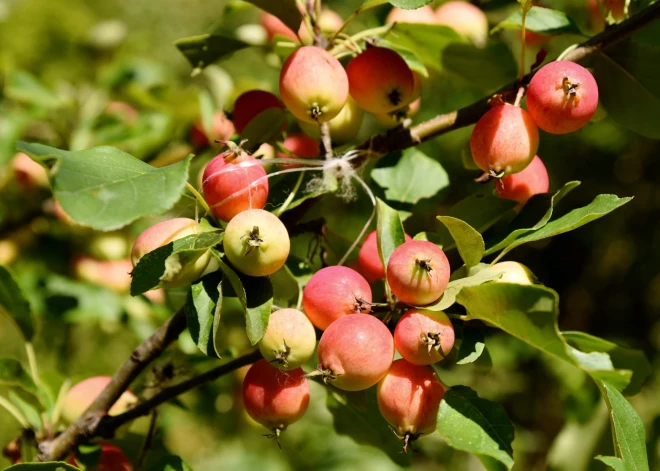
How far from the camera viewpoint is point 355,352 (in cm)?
53

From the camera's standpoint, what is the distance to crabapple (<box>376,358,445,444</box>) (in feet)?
1.84

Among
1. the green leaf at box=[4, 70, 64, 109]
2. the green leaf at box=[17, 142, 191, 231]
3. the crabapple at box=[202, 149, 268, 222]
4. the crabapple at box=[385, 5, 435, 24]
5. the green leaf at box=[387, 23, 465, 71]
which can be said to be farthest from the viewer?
the green leaf at box=[4, 70, 64, 109]

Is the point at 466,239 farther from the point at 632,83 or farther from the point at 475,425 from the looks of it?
the point at 632,83

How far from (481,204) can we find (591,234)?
1729mm

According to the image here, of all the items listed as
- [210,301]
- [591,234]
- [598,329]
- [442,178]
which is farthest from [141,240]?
[598,329]

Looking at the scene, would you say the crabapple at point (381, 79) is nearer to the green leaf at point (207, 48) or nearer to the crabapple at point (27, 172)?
the green leaf at point (207, 48)

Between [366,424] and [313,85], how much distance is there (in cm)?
43

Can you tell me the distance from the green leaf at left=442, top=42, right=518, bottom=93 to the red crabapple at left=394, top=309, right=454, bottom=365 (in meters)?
0.38

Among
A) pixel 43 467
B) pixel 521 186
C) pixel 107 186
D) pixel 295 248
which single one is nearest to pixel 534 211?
pixel 521 186

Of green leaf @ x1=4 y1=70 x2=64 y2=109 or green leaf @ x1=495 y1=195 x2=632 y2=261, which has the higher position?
green leaf @ x1=495 y1=195 x2=632 y2=261

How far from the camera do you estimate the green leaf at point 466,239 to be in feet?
1.81

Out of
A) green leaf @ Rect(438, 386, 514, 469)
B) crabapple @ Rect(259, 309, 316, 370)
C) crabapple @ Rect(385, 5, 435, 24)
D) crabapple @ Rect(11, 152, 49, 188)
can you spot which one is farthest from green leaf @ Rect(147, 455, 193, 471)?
crabapple @ Rect(11, 152, 49, 188)

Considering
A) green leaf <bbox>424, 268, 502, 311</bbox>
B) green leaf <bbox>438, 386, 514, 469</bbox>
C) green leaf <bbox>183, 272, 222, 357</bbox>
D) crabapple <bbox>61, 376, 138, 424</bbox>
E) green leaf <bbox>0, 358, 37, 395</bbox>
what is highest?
green leaf <bbox>424, 268, 502, 311</bbox>

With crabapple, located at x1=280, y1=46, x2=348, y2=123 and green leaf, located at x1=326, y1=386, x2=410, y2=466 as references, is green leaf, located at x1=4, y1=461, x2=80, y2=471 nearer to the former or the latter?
green leaf, located at x1=326, y1=386, x2=410, y2=466
